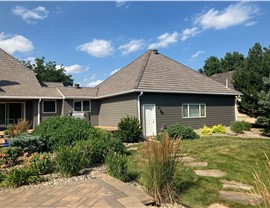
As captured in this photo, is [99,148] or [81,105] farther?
[81,105]

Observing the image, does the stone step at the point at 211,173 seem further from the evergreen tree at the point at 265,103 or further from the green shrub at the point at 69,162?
the evergreen tree at the point at 265,103

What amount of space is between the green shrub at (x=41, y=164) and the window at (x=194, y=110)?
12381mm

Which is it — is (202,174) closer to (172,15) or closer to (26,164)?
(26,164)

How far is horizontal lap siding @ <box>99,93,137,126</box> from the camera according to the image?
15531mm

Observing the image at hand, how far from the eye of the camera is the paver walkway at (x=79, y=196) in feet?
12.5

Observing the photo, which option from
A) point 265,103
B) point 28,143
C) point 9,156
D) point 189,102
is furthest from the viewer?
point 189,102

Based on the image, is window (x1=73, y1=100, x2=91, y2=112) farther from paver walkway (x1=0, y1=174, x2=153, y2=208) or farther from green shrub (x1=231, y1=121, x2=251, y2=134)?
paver walkway (x1=0, y1=174, x2=153, y2=208)

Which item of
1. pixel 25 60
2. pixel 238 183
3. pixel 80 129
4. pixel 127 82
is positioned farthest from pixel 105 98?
pixel 25 60

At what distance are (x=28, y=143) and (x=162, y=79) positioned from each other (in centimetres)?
1101

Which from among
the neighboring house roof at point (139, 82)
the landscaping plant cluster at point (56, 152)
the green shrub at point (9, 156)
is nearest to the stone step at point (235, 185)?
the landscaping plant cluster at point (56, 152)

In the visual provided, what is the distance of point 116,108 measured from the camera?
57.6 ft

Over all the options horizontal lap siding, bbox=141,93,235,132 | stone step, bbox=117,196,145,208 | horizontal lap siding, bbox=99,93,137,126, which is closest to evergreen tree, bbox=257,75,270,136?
horizontal lap siding, bbox=141,93,235,132

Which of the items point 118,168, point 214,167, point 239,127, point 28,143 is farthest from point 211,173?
point 239,127

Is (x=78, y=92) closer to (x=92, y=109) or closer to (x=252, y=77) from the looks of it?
(x=92, y=109)
